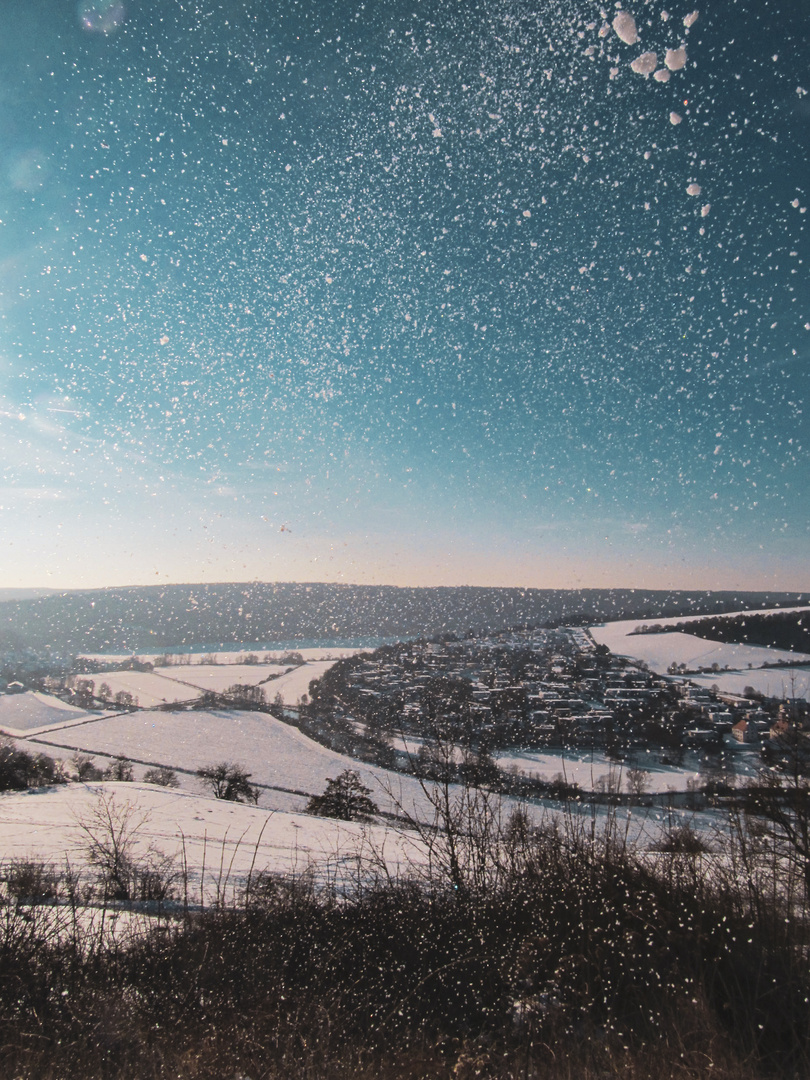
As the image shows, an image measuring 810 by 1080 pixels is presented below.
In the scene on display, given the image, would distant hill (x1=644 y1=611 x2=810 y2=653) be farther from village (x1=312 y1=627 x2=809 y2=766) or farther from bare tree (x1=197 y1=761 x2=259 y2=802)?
bare tree (x1=197 y1=761 x2=259 y2=802)

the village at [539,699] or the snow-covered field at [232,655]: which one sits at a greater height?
the village at [539,699]

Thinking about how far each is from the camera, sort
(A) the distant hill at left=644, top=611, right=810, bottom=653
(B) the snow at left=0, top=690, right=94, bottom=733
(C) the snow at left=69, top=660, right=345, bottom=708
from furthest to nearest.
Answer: (C) the snow at left=69, top=660, right=345, bottom=708 < (B) the snow at left=0, top=690, right=94, bottom=733 < (A) the distant hill at left=644, top=611, right=810, bottom=653

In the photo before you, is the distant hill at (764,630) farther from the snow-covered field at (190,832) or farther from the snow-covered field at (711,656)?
Result: the snow-covered field at (190,832)

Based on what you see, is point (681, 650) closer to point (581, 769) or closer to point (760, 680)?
point (760, 680)

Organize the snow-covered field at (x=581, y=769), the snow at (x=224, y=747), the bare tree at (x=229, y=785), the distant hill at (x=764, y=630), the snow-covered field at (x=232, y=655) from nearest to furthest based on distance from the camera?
the snow-covered field at (x=581, y=769), the distant hill at (x=764, y=630), the bare tree at (x=229, y=785), the snow at (x=224, y=747), the snow-covered field at (x=232, y=655)

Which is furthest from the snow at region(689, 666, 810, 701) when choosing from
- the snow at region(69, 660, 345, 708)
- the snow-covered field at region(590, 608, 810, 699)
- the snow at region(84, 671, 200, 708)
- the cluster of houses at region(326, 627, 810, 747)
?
the snow at region(84, 671, 200, 708)

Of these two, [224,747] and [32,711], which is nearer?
[224,747]

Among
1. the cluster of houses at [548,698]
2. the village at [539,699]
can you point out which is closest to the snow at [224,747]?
the village at [539,699]

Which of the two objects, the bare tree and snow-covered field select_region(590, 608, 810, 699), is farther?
the bare tree

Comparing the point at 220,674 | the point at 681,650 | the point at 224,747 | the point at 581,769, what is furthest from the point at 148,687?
the point at 681,650
